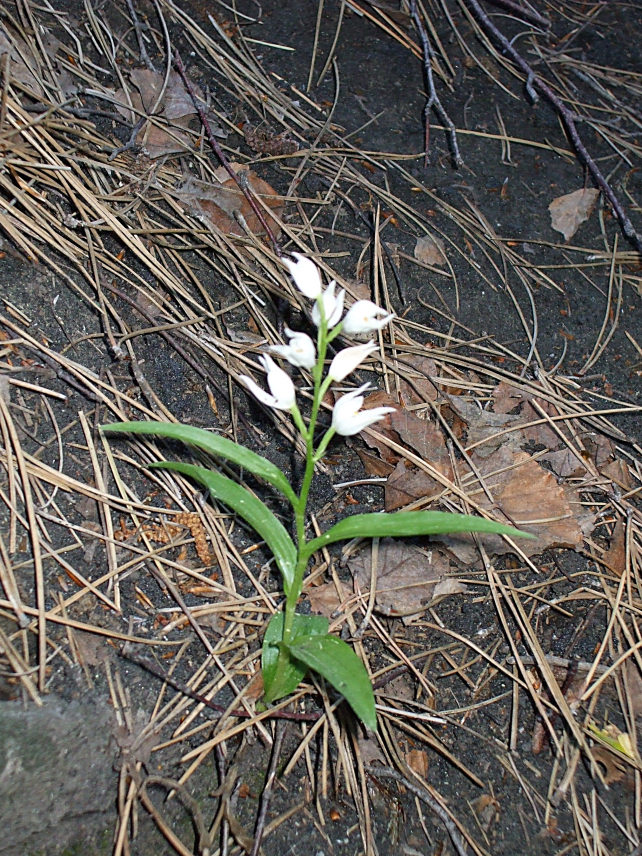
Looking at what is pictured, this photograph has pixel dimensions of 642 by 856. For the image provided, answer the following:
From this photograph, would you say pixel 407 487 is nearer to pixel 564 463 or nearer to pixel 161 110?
pixel 564 463

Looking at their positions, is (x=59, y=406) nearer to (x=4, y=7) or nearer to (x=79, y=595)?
(x=79, y=595)

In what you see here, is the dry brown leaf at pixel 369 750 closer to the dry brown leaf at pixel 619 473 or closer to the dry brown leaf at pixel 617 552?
the dry brown leaf at pixel 617 552

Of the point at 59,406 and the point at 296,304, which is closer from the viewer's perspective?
the point at 59,406

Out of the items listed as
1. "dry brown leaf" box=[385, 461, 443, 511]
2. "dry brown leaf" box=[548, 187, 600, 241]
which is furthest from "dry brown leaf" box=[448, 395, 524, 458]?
"dry brown leaf" box=[548, 187, 600, 241]

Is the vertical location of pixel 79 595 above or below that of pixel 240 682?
above

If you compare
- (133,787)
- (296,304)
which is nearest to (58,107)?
(296,304)

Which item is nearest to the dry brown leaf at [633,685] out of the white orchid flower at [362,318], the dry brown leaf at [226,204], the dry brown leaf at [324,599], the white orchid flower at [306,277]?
the dry brown leaf at [324,599]
